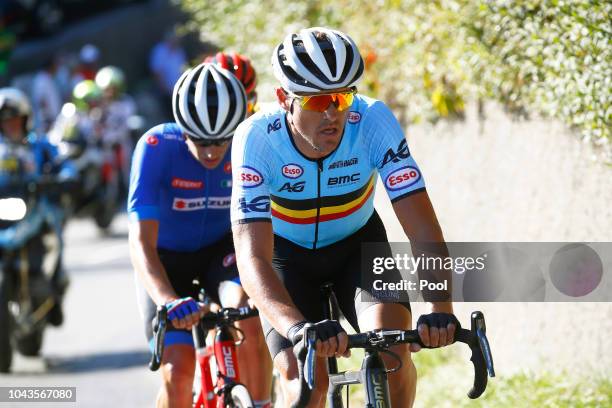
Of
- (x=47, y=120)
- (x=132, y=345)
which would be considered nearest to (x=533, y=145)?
(x=132, y=345)

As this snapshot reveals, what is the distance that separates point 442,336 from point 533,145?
3300mm

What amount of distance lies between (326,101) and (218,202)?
1.90m

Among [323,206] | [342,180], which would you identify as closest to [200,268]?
[323,206]

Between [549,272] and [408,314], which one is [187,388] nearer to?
[408,314]

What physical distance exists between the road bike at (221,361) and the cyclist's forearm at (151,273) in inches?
9.1

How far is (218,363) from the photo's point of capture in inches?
243

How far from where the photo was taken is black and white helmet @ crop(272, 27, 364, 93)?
16.2 ft

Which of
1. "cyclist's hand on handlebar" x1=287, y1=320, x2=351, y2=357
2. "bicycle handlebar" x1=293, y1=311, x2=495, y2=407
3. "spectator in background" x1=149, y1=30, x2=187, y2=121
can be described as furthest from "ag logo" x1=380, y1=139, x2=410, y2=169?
"spectator in background" x1=149, y1=30, x2=187, y2=121

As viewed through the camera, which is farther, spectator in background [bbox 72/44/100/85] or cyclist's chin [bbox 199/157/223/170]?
spectator in background [bbox 72/44/100/85]

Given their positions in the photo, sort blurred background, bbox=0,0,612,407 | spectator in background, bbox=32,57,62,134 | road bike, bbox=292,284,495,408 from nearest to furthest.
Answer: road bike, bbox=292,284,495,408
blurred background, bbox=0,0,612,407
spectator in background, bbox=32,57,62,134

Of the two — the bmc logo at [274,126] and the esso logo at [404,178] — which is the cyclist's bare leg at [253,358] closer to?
the bmc logo at [274,126]

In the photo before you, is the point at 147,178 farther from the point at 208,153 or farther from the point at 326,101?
the point at 326,101

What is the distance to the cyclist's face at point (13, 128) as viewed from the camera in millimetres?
10922

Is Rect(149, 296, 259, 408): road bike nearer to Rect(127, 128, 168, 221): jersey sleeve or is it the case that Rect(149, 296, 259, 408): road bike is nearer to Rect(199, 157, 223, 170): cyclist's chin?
Rect(127, 128, 168, 221): jersey sleeve
